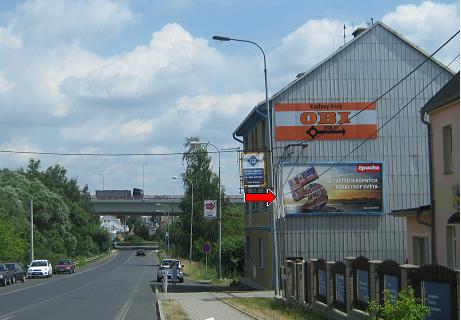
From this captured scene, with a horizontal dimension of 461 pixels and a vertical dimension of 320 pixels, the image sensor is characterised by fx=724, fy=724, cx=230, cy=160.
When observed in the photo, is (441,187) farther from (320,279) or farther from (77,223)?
(77,223)

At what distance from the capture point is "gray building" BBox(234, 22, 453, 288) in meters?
35.3

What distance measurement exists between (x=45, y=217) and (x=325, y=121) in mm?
61191

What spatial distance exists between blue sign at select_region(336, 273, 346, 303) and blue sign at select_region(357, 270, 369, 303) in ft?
3.55

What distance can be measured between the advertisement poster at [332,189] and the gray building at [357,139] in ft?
0.20

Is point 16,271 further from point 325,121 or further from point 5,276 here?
point 325,121

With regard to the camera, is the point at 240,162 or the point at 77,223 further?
the point at 77,223

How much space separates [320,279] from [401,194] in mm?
15090

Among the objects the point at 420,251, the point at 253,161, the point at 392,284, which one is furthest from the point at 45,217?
the point at 392,284

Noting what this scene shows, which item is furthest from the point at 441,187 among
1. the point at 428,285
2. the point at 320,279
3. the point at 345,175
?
the point at 345,175

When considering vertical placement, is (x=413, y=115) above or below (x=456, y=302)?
above

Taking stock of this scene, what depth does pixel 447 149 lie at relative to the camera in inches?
822

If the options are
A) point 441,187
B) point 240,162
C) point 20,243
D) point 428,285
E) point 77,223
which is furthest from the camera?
point 77,223

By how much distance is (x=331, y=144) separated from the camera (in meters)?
35.5

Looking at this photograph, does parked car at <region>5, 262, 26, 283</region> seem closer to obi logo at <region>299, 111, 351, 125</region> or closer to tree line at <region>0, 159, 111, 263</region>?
A: tree line at <region>0, 159, 111, 263</region>
